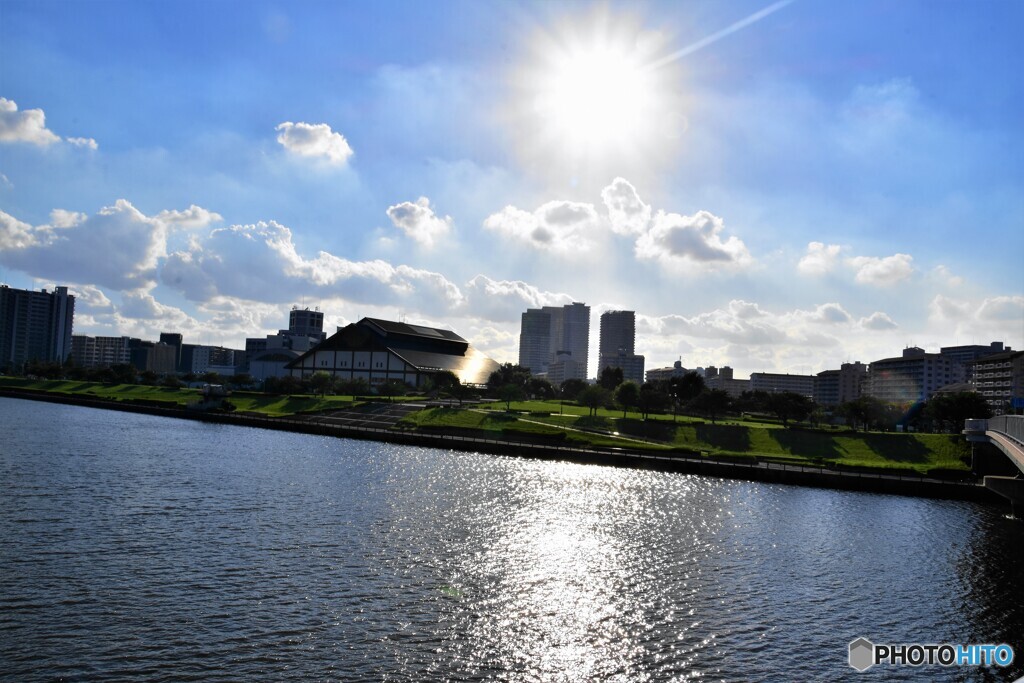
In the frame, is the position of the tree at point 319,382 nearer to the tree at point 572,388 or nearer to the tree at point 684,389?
the tree at point 572,388

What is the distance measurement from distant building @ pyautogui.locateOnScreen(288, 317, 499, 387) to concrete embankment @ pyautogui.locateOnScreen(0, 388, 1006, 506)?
55606mm

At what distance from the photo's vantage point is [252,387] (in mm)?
159875

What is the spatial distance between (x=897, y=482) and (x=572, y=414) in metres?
55.3

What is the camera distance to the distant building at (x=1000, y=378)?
15600 cm

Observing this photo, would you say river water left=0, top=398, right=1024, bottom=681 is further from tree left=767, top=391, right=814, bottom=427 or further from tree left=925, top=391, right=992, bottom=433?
tree left=767, top=391, right=814, bottom=427

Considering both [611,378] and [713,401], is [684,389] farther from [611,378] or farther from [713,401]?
[611,378]

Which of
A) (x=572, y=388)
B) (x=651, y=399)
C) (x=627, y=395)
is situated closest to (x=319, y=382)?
(x=572, y=388)

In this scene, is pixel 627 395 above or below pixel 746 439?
above

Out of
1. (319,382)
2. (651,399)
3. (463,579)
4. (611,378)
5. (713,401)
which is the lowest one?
(463,579)

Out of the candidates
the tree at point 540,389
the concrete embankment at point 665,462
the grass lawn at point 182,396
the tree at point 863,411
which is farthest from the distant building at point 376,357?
the tree at point 863,411

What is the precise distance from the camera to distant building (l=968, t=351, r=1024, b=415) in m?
156

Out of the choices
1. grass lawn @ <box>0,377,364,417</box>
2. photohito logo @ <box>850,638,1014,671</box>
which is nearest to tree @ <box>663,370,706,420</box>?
grass lawn @ <box>0,377,364,417</box>

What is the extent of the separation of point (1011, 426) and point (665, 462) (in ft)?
100

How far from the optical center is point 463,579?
1183 inches
